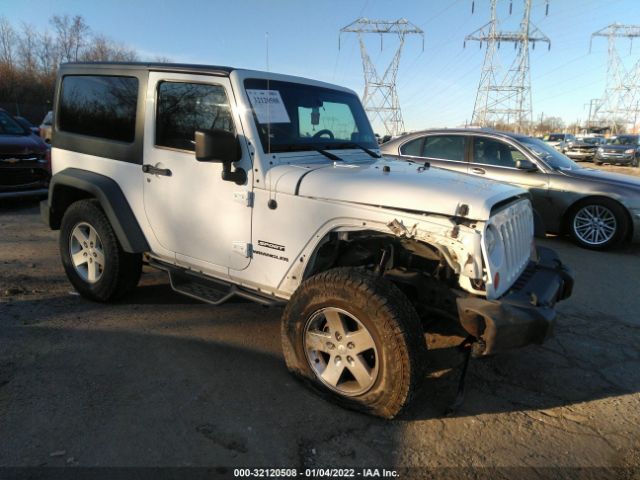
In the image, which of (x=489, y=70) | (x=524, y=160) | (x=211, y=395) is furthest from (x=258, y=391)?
(x=489, y=70)

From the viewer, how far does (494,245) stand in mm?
2756

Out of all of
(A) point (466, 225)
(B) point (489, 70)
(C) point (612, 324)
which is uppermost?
(B) point (489, 70)

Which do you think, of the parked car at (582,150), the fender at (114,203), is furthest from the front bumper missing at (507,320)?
the parked car at (582,150)

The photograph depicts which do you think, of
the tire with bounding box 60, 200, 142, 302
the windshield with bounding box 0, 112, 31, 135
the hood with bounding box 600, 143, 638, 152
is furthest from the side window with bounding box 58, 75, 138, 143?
the hood with bounding box 600, 143, 638, 152

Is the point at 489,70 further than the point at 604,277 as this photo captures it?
Yes

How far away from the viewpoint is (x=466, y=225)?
2.61m

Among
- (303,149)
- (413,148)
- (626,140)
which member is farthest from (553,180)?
(626,140)

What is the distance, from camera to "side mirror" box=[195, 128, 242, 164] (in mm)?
2959

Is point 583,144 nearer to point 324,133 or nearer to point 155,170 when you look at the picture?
point 324,133

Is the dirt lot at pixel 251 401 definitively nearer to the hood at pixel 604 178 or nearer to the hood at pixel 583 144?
the hood at pixel 604 178

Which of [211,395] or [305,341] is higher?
[305,341]

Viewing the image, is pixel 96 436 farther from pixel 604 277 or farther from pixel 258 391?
pixel 604 277

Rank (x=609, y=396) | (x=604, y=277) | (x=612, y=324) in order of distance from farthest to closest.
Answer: (x=604, y=277), (x=612, y=324), (x=609, y=396)

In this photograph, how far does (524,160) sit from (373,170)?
4917mm
